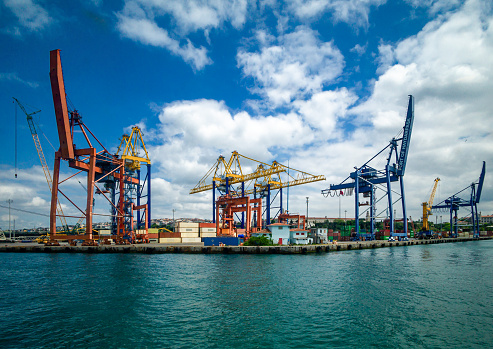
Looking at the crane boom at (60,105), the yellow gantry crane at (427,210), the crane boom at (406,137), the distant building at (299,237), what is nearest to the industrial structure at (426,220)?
the yellow gantry crane at (427,210)

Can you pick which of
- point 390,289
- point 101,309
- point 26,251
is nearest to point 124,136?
point 26,251

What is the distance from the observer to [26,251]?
165 feet

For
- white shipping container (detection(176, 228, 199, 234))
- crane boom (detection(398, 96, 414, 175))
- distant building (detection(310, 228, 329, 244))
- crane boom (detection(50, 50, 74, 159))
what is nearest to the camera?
crane boom (detection(50, 50, 74, 159))

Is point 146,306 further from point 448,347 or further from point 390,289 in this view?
point 390,289

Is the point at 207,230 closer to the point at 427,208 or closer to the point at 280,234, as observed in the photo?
the point at 280,234

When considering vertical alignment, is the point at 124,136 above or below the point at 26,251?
above

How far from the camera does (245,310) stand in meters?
16.2

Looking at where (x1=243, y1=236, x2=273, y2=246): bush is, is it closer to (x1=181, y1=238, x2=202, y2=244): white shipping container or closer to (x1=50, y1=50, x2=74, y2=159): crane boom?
(x1=181, y1=238, x2=202, y2=244): white shipping container

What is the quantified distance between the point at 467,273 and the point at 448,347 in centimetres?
2174

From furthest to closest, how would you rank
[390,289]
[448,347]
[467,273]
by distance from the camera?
[467,273], [390,289], [448,347]

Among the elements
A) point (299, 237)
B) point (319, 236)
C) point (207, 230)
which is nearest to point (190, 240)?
point (207, 230)

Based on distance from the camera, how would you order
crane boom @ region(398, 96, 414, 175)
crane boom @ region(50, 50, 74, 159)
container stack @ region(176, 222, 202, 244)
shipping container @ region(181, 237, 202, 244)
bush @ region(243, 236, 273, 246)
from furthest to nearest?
1. crane boom @ region(398, 96, 414, 175)
2. container stack @ region(176, 222, 202, 244)
3. shipping container @ region(181, 237, 202, 244)
4. bush @ region(243, 236, 273, 246)
5. crane boom @ region(50, 50, 74, 159)

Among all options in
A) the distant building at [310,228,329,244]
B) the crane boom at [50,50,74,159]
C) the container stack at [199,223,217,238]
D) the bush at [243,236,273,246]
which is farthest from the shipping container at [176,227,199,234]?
the crane boom at [50,50,74,159]

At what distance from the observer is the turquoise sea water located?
1248 cm
